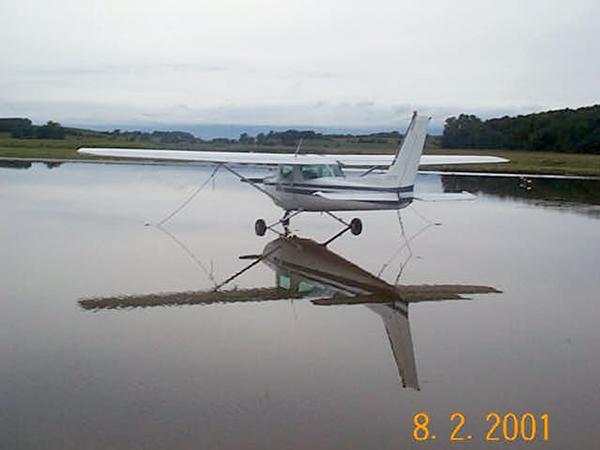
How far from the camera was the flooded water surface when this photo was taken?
468cm

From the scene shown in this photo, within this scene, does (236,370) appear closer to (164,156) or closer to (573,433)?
(573,433)

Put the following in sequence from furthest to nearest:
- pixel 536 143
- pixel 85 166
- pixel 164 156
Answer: pixel 536 143
pixel 85 166
pixel 164 156

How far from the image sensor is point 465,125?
63.6m

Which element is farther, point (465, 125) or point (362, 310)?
point (465, 125)

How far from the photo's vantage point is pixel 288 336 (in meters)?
6.61

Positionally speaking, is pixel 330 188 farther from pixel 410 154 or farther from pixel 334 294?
pixel 334 294

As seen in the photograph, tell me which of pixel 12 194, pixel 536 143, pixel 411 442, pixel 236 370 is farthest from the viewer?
pixel 536 143

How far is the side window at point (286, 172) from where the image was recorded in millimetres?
13031

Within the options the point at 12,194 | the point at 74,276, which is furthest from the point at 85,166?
the point at 74,276

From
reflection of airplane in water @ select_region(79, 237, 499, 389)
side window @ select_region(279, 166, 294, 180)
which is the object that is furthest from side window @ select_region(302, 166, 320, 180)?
reflection of airplane in water @ select_region(79, 237, 499, 389)

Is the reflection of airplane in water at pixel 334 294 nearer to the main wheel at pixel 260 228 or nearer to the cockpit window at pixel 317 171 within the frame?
the main wheel at pixel 260 228

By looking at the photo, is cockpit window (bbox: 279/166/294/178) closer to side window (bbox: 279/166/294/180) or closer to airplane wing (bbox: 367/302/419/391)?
side window (bbox: 279/166/294/180)

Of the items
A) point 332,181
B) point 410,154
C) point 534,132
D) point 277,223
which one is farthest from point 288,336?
point 534,132

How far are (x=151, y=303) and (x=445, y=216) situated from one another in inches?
393
